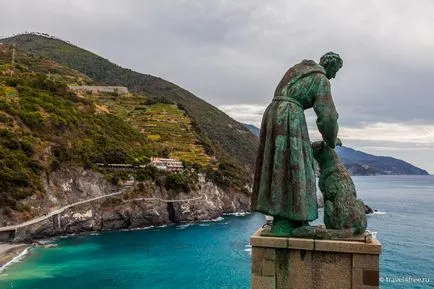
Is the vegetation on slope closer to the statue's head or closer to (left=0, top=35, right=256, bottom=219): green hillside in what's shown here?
(left=0, top=35, right=256, bottom=219): green hillside

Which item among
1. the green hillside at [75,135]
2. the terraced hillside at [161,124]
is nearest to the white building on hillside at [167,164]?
the green hillside at [75,135]

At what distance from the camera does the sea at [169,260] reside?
35.1 m

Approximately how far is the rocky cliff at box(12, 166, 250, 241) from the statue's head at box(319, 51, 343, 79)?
46567mm

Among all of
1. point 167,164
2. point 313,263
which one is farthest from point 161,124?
point 313,263

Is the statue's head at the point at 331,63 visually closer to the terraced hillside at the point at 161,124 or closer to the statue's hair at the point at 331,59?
the statue's hair at the point at 331,59

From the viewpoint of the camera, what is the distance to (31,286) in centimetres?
3328

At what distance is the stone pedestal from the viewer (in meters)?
6.04

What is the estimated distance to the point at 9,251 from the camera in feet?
140

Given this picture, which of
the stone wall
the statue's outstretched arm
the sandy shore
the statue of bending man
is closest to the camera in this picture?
the statue of bending man

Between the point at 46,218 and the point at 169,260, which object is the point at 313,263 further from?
the point at 46,218

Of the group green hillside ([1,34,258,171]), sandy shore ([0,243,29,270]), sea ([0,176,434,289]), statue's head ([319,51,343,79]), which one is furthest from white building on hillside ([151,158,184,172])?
statue's head ([319,51,343,79])

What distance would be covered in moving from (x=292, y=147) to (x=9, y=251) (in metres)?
42.4

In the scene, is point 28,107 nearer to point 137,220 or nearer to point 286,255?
point 137,220

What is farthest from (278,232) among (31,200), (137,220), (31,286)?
(137,220)
